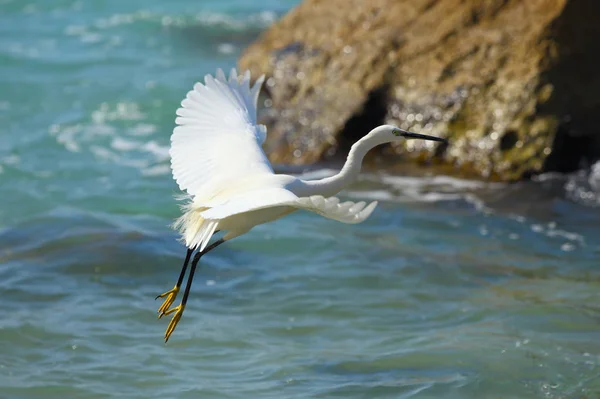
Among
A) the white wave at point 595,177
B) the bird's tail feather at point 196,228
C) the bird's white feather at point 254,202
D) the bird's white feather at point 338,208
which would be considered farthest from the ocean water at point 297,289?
the bird's white feather at point 338,208

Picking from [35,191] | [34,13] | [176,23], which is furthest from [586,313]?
[34,13]

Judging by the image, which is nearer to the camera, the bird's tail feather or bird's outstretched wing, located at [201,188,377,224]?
bird's outstretched wing, located at [201,188,377,224]

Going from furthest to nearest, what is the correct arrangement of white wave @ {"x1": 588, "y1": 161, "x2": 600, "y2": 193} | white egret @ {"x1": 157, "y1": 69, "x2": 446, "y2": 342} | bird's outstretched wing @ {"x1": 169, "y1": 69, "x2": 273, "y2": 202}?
white wave @ {"x1": 588, "y1": 161, "x2": 600, "y2": 193}
bird's outstretched wing @ {"x1": 169, "y1": 69, "x2": 273, "y2": 202}
white egret @ {"x1": 157, "y1": 69, "x2": 446, "y2": 342}

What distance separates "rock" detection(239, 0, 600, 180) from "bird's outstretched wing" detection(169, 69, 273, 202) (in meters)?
2.70

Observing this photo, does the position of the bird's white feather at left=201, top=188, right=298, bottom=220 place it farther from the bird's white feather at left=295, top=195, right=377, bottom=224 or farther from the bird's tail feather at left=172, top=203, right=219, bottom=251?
the bird's tail feather at left=172, top=203, right=219, bottom=251

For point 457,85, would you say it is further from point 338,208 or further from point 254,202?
point 338,208

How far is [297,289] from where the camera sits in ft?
22.7

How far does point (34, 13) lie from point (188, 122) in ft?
34.2

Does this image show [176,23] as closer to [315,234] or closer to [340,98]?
[340,98]

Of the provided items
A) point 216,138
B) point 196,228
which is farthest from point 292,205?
point 216,138

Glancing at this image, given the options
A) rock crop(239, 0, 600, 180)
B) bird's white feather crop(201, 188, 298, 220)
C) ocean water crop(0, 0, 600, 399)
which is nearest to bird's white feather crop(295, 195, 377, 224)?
bird's white feather crop(201, 188, 298, 220)

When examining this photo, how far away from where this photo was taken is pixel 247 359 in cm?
592

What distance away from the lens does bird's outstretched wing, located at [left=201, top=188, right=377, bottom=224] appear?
403cm

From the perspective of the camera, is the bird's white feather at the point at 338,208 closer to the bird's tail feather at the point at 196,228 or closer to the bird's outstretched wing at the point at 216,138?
the bird's tail feather at the point at 196,228
